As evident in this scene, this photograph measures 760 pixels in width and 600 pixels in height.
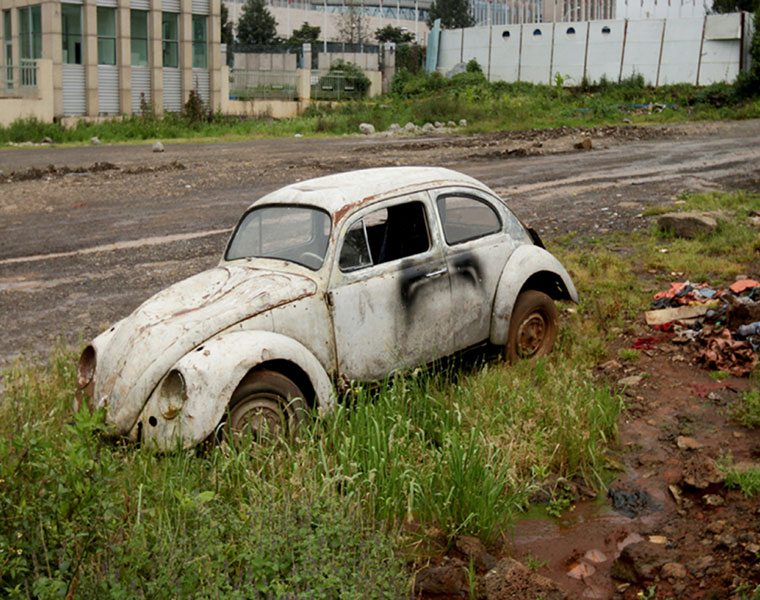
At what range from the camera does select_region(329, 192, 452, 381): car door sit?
20.3ft

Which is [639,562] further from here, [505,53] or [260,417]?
[505,53]

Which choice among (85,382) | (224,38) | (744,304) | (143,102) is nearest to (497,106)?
(143,102)

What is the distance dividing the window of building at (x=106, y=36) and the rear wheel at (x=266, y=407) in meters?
35.1

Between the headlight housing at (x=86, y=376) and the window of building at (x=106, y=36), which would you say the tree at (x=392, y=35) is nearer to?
the window of building at (x=106, y=36)

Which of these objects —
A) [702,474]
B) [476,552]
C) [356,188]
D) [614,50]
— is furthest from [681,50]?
[476,552]

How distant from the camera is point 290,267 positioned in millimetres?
6258

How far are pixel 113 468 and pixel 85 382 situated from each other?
221 cm

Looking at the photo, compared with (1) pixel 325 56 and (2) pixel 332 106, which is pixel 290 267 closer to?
(2) pixel 332 106

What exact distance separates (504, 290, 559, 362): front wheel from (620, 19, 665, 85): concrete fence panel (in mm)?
37037

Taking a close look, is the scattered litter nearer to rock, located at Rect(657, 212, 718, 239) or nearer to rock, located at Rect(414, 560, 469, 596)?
rock, located at Rect(414, 560, 469, 596)

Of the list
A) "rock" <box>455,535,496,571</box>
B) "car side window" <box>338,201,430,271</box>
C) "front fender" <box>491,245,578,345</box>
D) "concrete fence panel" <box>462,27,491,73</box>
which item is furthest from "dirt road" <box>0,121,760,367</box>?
"concrete fence panel" <box>462,27,491,73</box>

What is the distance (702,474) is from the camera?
223 inches

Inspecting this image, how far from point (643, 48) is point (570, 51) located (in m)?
3.87

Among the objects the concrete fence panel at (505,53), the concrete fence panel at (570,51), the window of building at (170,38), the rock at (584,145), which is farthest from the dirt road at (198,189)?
the concrete fence panel at (505,53)
